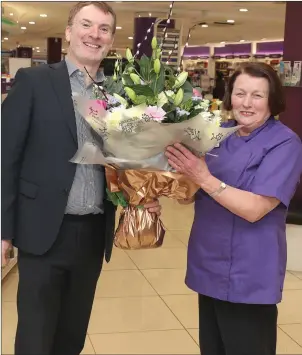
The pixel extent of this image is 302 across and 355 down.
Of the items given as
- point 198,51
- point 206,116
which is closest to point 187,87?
point 206,116

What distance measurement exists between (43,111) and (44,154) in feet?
0.54

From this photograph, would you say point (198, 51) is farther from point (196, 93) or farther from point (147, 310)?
point (196, 93)

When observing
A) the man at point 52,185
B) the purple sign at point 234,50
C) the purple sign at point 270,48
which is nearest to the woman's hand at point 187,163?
the man at point 52,185

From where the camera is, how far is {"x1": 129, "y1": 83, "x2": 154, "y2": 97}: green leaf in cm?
178

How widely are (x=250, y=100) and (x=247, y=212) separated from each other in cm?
42

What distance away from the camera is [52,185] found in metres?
2.08

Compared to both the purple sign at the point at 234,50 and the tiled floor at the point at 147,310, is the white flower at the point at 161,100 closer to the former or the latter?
the tiled floor at the point at 147,310

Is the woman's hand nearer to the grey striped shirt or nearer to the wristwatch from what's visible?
the wristwatch

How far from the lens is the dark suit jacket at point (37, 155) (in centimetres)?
200

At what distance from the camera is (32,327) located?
222 cm

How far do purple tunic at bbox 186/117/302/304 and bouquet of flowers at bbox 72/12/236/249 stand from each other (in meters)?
0.18

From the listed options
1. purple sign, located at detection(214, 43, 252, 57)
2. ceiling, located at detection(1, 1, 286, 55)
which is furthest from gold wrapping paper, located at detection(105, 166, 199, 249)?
purple sign, located at detection(214, 43, 252, 57)

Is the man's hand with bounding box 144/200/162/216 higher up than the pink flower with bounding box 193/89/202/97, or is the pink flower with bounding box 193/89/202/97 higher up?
the pink flower with bounding box 193/89/202/97

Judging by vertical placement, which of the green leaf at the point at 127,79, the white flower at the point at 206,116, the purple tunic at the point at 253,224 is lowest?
the purple tunic at the point at 253,224
